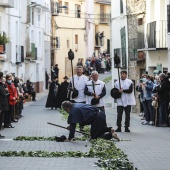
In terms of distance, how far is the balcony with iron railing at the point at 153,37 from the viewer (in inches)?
1326

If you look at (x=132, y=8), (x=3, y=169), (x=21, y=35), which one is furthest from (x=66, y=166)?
(x=21, y=35)

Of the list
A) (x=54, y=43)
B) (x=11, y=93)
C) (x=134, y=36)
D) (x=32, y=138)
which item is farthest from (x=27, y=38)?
(x=32, y=138)

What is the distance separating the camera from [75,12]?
79625 millimetres

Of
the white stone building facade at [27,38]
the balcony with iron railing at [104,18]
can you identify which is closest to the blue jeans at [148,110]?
the white stone building facade at [27,38]

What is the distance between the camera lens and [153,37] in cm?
3512

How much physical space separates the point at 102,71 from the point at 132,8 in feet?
134

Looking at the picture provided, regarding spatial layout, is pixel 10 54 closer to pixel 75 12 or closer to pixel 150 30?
pixel 150 30

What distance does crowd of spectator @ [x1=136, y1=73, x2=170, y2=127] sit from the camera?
26.1 meters

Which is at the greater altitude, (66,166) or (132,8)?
(132,8)

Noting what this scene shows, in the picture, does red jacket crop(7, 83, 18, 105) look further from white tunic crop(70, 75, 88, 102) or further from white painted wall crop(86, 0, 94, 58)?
white painted wall crop(86, 0, 94, 58)

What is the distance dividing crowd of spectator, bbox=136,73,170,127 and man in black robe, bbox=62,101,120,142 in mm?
Result: 6982

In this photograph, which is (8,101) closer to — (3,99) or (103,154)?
(3,99)

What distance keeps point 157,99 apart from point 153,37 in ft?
29.3

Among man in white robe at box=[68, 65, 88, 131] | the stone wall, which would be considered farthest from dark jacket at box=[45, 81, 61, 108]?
man in white robe at box=[68, 65, 88, 131]
